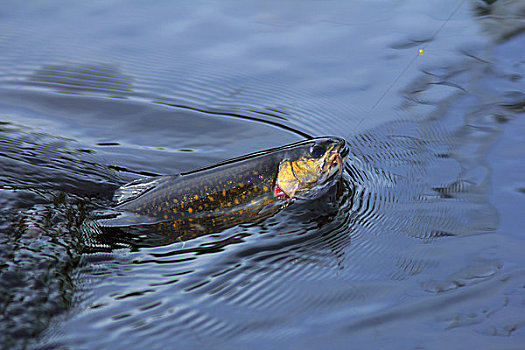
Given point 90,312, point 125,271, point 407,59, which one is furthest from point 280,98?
point 90,312

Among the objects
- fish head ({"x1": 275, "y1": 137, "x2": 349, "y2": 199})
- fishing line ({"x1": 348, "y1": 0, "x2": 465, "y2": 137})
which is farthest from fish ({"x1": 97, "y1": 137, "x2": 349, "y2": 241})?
fishing line ({"x1": 348, "y1": 0, "x2": 465, "y2": 137})

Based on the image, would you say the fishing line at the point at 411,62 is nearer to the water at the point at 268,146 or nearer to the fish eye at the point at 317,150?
the water at the point at 268,146

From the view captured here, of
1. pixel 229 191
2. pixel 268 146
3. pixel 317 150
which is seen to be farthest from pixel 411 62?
pixel 229 191

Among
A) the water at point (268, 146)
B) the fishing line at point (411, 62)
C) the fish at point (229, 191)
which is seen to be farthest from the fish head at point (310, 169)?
the fishing line at point (411, 62)

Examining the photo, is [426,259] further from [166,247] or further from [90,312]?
[90,312]

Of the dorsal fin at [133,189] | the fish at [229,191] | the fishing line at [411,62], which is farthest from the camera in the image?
the fishing line at [411,62]

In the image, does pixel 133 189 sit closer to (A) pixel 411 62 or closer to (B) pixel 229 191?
(B) pixel 229 191

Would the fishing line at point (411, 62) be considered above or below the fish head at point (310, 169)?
above

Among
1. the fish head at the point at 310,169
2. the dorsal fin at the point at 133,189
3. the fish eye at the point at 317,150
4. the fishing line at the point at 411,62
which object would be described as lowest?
the dorsal fin at the point at 133,189
